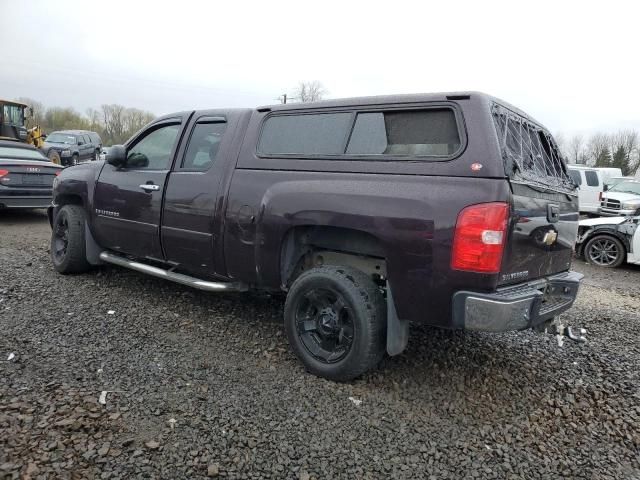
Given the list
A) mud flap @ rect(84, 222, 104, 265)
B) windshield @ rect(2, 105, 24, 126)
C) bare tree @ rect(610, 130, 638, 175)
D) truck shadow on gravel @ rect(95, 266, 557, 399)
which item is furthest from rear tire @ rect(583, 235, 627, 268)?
bare tree @ rect(610, 130, 638, 175)

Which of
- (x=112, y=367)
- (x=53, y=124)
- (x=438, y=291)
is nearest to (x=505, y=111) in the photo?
(x=438, y=291)

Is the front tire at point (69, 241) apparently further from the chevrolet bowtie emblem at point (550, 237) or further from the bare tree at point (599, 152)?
the bare tree at point (599, 152)

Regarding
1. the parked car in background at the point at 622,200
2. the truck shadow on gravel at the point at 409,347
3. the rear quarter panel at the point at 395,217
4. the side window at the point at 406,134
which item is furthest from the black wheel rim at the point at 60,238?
the parked car in background at the point at 622,200

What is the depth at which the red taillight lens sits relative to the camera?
2570mm

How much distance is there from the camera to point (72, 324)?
3832mm

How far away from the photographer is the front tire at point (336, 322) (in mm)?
3012

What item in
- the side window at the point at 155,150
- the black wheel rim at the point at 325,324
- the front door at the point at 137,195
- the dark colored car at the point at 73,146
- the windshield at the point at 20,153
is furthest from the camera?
the dark colored car at the point at 73,146

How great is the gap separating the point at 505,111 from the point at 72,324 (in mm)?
3750

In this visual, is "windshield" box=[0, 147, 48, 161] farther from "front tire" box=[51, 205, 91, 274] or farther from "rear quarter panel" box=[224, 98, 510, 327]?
"rear quarter panel" box=[224, 98, 510, 327]

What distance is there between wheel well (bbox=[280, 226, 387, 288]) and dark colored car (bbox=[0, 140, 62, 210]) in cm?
719

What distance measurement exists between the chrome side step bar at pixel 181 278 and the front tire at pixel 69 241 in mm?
425

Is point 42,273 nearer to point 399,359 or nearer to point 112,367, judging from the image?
point 112,367

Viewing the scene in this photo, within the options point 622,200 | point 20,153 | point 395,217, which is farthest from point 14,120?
point 622,200

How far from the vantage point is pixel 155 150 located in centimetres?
457
